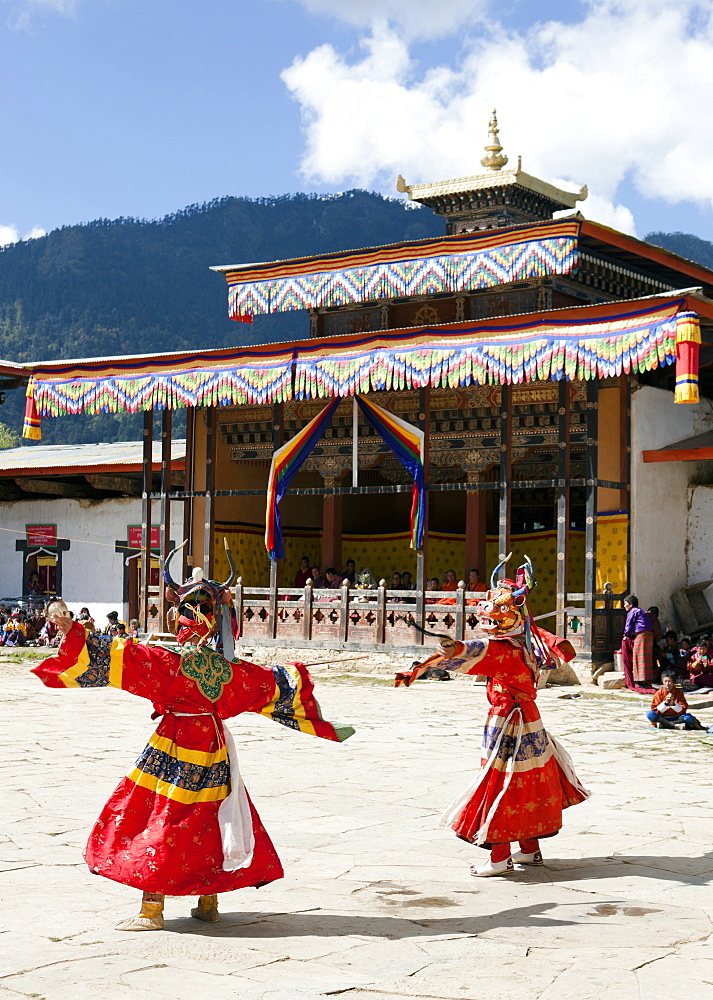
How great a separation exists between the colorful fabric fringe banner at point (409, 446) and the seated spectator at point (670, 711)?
6.03m

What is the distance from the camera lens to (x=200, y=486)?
2159 centimetres

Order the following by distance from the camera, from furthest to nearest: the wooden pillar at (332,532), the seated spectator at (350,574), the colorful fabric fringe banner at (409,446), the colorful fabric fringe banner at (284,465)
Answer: the wooden pillar at (332,532) → the seated spectator at (350,574) → the colorful fabric fringe banner at (284,465) → the colorful fabric fringe banner at (409,446)

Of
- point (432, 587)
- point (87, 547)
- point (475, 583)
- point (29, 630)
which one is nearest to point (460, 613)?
point (475, 583)

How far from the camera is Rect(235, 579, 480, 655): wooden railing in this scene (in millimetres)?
17656

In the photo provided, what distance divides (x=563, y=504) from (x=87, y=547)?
454 inches

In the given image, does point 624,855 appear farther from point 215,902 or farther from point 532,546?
point 532,546

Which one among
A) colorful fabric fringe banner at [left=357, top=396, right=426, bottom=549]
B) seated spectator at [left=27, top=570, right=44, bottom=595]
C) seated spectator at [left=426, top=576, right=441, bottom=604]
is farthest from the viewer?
seated spectator at [left=27, top=570, right=44, bottom=595]

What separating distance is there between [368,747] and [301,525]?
42.7 feet

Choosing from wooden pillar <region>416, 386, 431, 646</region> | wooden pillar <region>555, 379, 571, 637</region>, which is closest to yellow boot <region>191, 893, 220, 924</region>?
wooden pillar <region>555, 379, 571, 637</region>

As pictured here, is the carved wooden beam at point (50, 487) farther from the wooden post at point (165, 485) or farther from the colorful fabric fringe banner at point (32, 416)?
the wooden post at point (165, 485)

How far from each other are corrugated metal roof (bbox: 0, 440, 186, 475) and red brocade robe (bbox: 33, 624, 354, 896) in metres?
17.5

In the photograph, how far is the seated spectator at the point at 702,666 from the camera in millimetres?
15336

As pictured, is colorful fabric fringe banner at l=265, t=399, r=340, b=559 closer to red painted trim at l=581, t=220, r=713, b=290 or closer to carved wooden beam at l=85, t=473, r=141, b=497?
red painted trim at l=581, t=220, r=713, b=290

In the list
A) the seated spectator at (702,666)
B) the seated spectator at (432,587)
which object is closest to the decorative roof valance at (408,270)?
the seated spectator at (432,587)
